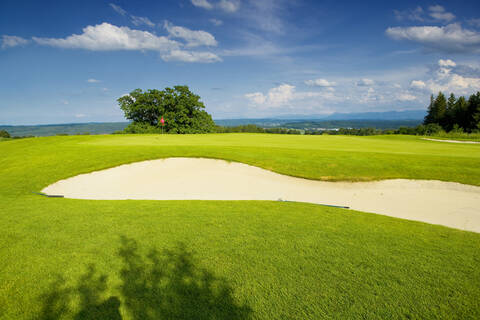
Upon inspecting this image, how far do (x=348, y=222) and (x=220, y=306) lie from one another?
3.67 metres

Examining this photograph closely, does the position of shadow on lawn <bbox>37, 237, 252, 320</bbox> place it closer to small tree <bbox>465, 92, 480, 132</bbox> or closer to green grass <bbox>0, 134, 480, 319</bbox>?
green grass <bbox>0, 134, 480, 319</bbox>

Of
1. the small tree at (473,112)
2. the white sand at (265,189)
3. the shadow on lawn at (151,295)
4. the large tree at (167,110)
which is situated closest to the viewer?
the shadow on lawn at (151,295)

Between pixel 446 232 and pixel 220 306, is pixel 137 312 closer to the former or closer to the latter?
pixel 220 306

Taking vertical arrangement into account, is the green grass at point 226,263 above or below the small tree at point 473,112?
below

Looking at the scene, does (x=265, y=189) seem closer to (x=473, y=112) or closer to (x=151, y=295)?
(x=151, y=295)

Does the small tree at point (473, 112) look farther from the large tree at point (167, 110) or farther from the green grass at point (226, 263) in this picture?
the green grass at point (226, 263)

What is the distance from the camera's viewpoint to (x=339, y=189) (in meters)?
8.72

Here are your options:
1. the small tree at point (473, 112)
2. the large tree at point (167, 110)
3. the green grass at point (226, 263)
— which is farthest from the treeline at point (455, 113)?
the green grass at point (226, 263)

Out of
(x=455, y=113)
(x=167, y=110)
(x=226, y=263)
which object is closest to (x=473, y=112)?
(x=455, y=113)

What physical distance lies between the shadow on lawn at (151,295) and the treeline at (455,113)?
6734cm

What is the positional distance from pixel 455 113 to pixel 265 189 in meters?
80.7

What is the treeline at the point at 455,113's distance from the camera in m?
54.8

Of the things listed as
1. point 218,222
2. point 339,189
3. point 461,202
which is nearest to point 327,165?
point 339,189

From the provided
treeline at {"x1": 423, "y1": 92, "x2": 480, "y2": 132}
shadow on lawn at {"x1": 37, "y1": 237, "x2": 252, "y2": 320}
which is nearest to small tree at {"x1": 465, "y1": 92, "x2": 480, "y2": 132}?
treeline at {"x1": 423, "y1": 92, "x2": 480, "y2": 132}
